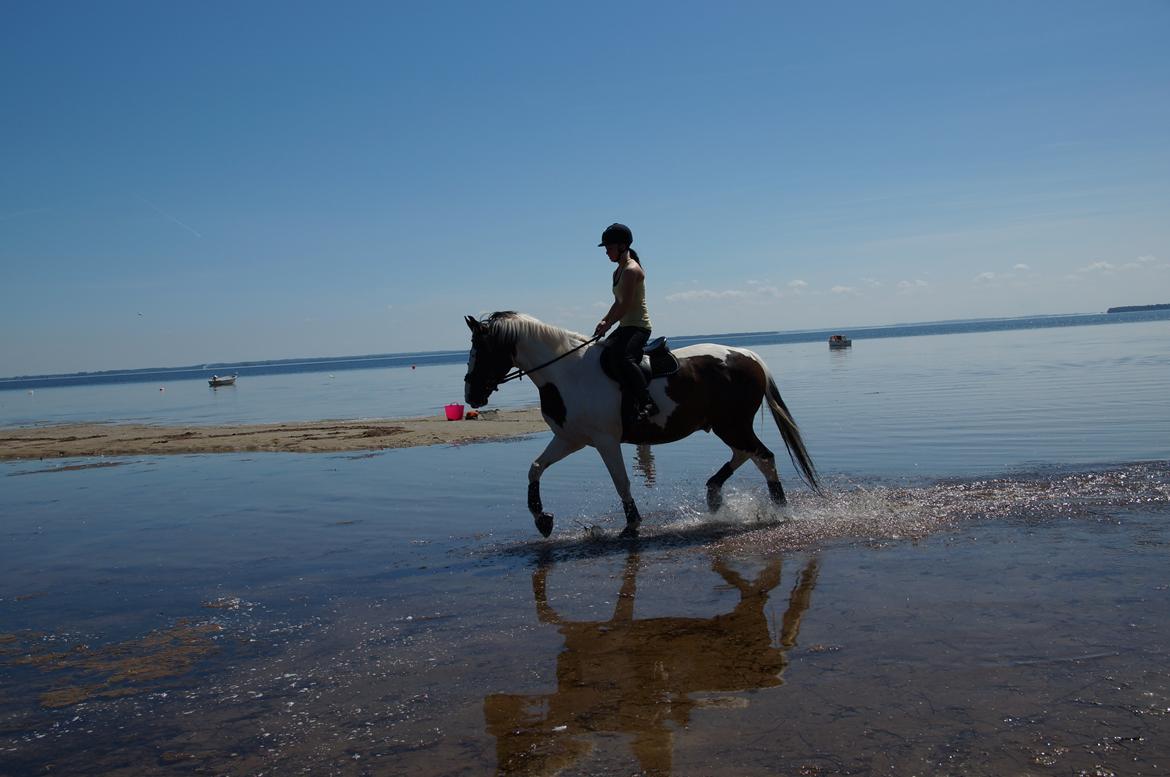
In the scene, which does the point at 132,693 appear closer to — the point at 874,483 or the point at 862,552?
the point at 862,552

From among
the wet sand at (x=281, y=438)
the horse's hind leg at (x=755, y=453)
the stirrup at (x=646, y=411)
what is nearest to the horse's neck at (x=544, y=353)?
the stirrup at (x=646, y=411)

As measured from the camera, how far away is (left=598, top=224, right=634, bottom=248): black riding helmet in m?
8.99

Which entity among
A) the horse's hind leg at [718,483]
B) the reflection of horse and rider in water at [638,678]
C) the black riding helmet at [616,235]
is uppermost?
the black riding helmet at [616,235]

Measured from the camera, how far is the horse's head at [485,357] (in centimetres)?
922

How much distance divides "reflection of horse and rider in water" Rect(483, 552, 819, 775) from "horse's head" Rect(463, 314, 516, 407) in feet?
11.1

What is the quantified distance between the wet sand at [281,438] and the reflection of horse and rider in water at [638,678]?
1406cm

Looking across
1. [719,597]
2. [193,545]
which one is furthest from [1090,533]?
[193,545]

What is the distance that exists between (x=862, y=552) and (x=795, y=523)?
5.40ft

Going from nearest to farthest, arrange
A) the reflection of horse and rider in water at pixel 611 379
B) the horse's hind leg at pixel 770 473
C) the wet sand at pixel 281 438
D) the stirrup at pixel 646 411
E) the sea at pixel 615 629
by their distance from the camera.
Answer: the sea at pixel 615 629 → the reflection of horse and rider in water at pixel 611 379 → the stirrup at pixel 646 411 → the horse's hind leg at pixel 770 473 → the wet sand at pixel 281 438

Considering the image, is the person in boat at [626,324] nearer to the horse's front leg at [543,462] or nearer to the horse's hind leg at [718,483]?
the horse's front leg at [543,462]

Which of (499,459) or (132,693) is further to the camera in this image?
(499,459)

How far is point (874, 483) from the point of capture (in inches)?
430

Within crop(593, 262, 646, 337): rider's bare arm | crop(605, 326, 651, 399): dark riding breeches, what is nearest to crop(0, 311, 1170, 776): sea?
crop(605, 326, 651, 399): dark riding breeches

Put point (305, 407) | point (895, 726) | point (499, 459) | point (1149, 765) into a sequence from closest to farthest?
1. point (1149, 765)
2. point (895, 726)
3. point (499, 459)
4. point (305, 407)
